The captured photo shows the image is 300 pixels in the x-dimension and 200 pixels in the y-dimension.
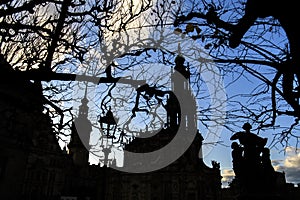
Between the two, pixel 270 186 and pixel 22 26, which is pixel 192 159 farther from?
pixel 22 26

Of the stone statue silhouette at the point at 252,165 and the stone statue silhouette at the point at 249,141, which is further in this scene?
the stone statue silhouette at the point at 249,141

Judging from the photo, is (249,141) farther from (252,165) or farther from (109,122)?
(109,122)

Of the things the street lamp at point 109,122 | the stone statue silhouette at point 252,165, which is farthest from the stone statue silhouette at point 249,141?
the street lamp at point 109,122

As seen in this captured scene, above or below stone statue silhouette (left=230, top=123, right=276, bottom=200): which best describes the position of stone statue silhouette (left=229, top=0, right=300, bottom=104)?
above

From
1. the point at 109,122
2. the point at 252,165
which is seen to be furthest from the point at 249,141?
the point at 109,122

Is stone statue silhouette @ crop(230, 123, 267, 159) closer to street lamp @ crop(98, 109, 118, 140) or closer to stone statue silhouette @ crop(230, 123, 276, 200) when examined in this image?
stone statue silhouette @ crop(230, 123, 276, 200)

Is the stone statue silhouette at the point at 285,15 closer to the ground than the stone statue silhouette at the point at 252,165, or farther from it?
farther from it

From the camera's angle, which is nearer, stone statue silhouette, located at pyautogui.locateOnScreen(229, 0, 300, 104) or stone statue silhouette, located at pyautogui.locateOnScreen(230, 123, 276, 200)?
stone statue silhouette, located at pyautogui.locateOnScreen(229, 0, 300, 104)

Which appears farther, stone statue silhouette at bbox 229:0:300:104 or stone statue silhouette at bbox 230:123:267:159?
stone statue silhouette at bbox 230:123:267:159

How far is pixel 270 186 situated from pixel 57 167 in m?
38.6

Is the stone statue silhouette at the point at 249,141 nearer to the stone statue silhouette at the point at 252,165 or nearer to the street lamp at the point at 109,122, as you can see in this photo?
the stone statue silhouette at the point at 252,165

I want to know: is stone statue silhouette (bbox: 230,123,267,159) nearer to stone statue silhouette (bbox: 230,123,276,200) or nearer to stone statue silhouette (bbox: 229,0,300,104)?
stone statue silhouette (bbox: 230,123,276,200)

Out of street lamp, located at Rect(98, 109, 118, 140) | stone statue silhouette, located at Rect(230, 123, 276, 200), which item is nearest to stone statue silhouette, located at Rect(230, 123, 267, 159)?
stone statue silhouette, located at Rect(230, 123, 276, 200)

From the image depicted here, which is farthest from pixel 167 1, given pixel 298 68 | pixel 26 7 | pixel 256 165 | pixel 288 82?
pixel 256 165
